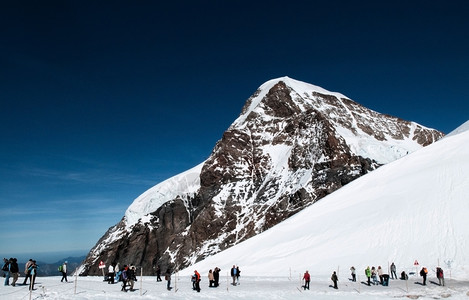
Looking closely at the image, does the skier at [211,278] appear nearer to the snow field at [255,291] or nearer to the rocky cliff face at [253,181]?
the snow field at [255,291]

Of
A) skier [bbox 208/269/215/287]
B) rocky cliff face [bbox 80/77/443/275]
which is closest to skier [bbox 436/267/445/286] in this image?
skier [bbox 208/269/215/287]

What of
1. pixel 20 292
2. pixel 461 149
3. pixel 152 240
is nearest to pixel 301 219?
pixel 461 149

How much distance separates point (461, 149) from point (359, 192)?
1736cm

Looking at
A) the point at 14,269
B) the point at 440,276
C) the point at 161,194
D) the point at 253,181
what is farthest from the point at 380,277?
the point at 161,194

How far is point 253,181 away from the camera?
14900 cm

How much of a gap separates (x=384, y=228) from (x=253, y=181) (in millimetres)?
105545

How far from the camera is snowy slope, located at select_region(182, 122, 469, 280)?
37688 millimetres

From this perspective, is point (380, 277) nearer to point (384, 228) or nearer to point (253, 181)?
point (384, 228)

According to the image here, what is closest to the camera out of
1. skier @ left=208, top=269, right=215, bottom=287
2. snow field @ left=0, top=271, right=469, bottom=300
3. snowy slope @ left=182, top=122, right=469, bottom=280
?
snow field @ left=0, top=271, right=469, bottom=300

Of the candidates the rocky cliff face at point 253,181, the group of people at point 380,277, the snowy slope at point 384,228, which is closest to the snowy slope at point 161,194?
the rocky cliff face at point 253,181

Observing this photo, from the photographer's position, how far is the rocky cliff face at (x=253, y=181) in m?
124

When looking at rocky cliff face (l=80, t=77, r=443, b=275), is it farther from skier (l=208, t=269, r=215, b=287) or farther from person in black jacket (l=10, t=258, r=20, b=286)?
person in black jacket (l=10, t=258, r=20, b=286)

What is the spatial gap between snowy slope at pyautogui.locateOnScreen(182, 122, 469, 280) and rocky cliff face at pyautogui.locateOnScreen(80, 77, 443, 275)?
5853cm

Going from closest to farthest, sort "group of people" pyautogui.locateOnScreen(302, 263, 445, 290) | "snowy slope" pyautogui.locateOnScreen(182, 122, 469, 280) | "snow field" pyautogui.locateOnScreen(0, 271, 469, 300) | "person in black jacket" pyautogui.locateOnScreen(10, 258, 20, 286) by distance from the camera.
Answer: "snow field" pyautogui.locateOnScreen(0, 271, 469, 300) → "person in black jacket" pyautogui.locateOnScreen(10, 258, 20, 286) → "group of people" pyautogui.locateOnScreen(302, 263, 445, 290) → "snowy slope" pyautogui.locateOnScreen(182, 122, 469, 280)
